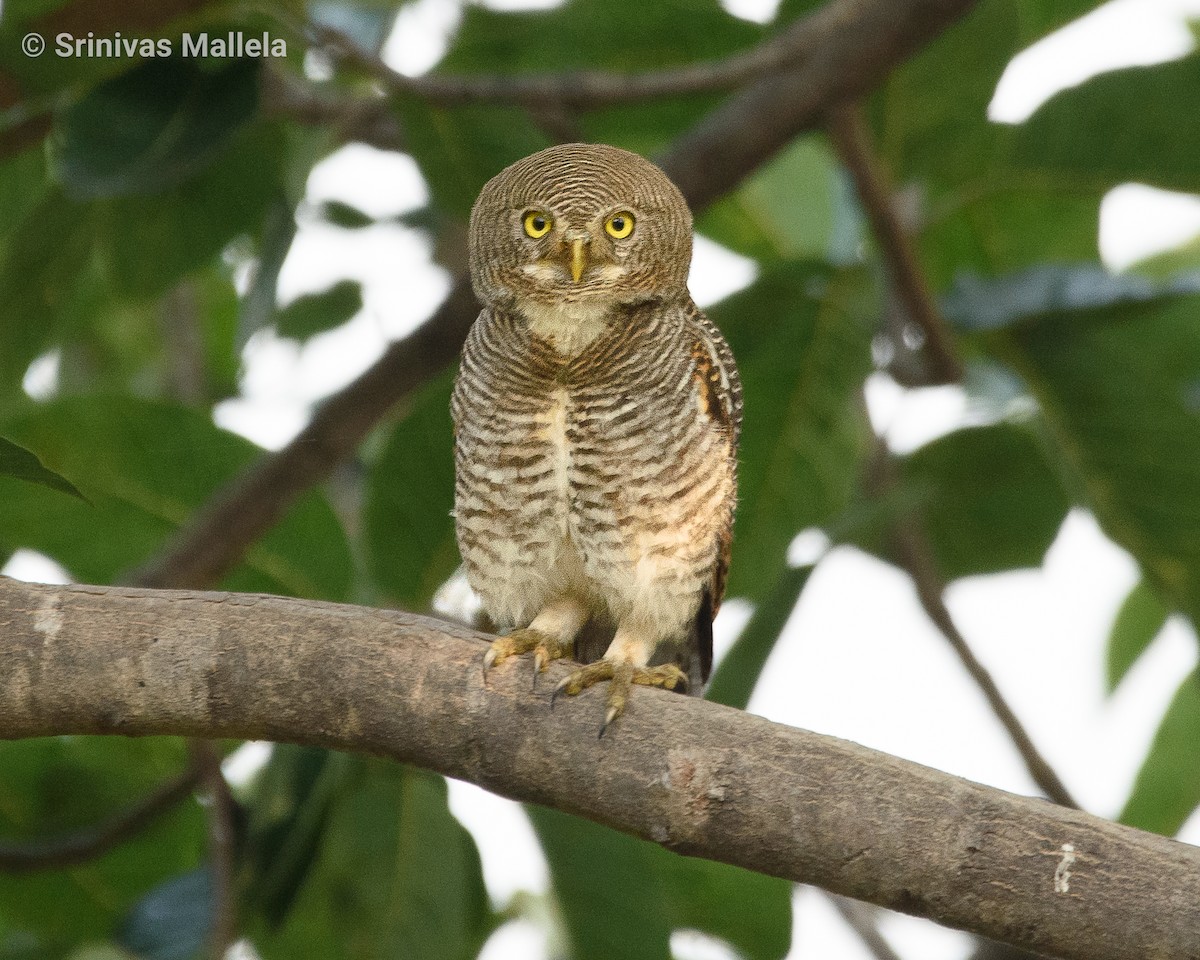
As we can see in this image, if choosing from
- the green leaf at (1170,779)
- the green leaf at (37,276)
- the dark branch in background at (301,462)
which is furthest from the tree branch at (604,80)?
the green leaf at (1170,779)

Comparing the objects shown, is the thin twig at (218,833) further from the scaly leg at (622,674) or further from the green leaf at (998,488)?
the green leaf at (998,488)

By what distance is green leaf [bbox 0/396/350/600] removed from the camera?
3725 mm

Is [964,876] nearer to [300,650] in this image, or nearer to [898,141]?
[300,650]

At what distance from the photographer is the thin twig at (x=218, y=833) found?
11.3ft

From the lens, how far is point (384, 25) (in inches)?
160

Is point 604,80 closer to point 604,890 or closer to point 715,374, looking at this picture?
point 715,374

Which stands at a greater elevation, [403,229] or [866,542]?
[403,229]

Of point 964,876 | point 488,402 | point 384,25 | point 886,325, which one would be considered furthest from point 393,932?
point 384,25

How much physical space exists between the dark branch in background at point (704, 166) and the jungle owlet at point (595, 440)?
79 centimetres

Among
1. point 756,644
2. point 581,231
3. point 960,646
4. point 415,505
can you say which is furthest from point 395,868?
point 581,231


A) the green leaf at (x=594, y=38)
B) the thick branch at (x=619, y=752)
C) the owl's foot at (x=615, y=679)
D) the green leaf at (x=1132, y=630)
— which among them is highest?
the green leaf at (x=594, y=38)

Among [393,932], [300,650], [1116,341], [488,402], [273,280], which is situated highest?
[1116,341]

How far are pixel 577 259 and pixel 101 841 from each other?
2.41 m

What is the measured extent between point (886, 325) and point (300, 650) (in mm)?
2354
